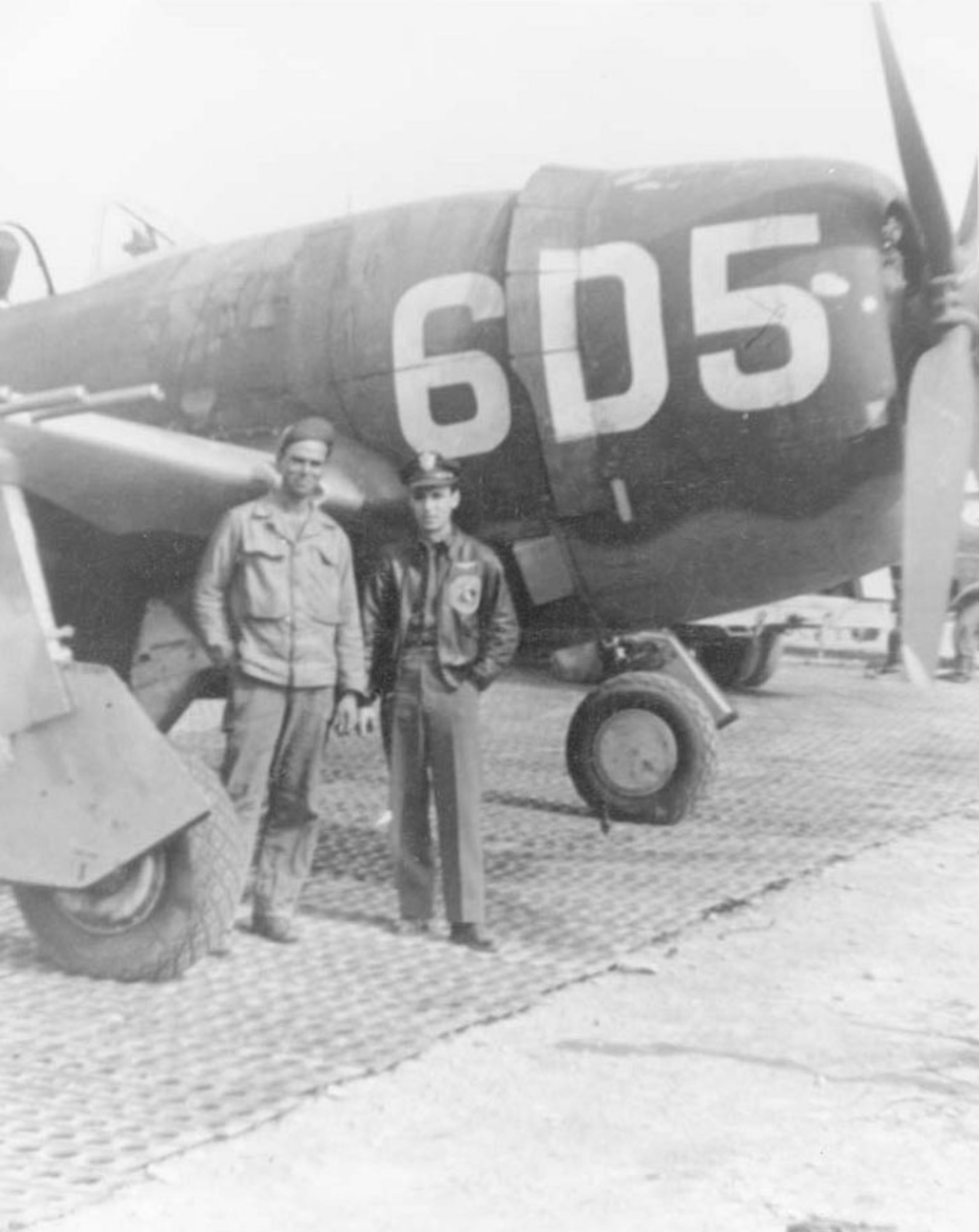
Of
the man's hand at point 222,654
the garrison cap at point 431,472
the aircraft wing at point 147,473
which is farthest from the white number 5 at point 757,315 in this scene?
the man's hand at point 222,654

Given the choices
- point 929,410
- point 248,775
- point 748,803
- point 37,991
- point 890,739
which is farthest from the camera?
point 890,739

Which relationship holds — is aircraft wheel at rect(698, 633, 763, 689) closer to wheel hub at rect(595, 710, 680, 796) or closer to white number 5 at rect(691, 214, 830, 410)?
wheel hub at rect(595, 710, 680, 796)

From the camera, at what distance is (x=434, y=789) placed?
4.75 meters

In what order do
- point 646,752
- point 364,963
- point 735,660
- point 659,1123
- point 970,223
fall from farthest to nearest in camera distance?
point 735,660 → point 646,752 → point 970,223 → point 364,963 → point 659,1123

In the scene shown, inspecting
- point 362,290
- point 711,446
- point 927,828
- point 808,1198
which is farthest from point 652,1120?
point 927,828

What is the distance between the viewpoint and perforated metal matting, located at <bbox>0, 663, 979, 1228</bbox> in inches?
123

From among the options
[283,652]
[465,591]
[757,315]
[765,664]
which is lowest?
[765,664]

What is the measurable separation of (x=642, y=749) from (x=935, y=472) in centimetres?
198

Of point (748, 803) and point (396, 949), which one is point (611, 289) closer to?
point (396, 949)

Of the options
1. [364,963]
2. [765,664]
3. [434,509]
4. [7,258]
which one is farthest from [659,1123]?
[765,664]

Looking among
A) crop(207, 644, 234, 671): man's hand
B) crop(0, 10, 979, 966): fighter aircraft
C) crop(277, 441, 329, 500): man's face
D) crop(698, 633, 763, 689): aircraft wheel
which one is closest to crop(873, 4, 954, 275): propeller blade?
crop(0, 10, 979, 966): fighter aircraft

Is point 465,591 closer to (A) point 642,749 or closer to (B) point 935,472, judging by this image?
(B) point 935,472

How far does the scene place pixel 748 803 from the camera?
7.32 meters

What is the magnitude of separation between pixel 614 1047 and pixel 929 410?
2.53m
